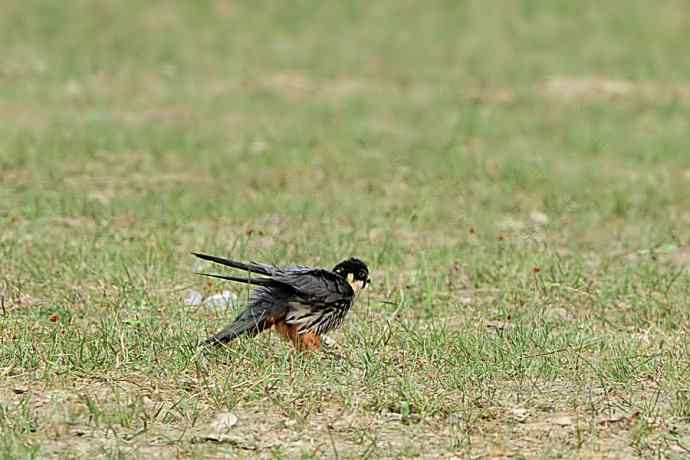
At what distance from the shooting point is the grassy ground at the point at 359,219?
4836 mm

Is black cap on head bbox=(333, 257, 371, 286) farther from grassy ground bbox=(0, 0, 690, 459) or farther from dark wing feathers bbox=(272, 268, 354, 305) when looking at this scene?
grassy ground bbox=(0, 0, 690, 459)

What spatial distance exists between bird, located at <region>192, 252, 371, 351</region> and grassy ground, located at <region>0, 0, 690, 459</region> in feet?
0.40

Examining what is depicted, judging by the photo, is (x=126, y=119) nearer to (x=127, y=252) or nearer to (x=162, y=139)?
(x=162, y=139)

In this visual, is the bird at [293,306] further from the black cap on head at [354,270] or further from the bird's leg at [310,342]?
the black cap on head at [354,270]

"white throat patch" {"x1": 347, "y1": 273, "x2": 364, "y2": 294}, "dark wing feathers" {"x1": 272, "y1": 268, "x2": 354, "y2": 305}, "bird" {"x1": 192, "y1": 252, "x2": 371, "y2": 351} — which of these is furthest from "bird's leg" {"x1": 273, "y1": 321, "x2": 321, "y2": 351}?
"white throat patch" {"x1": 347, "y1": 273, "x2": 364, "y2": 294}

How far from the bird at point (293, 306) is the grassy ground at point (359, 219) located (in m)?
0.12

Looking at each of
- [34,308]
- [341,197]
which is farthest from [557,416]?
[341,197]

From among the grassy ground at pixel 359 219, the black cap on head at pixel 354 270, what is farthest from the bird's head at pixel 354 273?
the grassy ground at pixel 359 219

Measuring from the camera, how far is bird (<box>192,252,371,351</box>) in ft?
17.8

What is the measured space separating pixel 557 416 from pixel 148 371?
1.81 meters

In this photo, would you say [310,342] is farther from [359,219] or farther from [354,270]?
[359,219]

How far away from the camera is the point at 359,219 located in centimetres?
899

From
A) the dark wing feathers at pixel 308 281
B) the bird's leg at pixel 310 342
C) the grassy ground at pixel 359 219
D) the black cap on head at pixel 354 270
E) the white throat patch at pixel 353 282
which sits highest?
the dark wing feathers at pixel 308 281

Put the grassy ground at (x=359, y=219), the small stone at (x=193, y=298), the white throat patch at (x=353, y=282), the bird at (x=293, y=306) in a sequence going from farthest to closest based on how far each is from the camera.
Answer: the small stone at (x=193, y=298) → the white throat patch at (x=353, y=282) → the bird at (x=293, y=306) → the grassy ground at (x=359, y=219)
